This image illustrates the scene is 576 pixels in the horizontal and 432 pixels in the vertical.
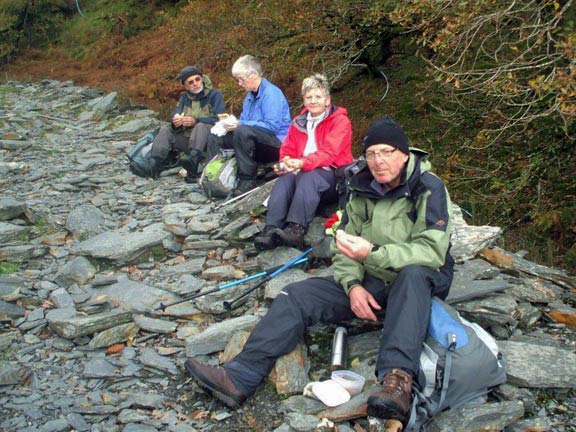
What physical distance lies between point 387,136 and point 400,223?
1.84 feet

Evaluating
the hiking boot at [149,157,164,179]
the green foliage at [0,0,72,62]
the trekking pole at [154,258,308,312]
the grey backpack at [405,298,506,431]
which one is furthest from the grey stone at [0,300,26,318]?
the green foliage at [0,0,72,62]

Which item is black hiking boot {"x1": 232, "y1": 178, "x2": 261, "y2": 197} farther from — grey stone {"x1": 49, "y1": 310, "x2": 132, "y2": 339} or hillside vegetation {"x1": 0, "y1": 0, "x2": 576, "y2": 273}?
grey stone {"x1": 49, "y1": 310, "x2": 132, "y2": 339}

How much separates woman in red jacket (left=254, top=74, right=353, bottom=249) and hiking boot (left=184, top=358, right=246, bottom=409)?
198 centimetres

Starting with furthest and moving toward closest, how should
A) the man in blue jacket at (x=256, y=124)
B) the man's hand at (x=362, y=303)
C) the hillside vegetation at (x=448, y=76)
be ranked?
1. the man in blue jacket at (x=256, y=124)
2. the hillside vegetation at (x=448, y=76)
3. the man's hand at (x=362, y=303)

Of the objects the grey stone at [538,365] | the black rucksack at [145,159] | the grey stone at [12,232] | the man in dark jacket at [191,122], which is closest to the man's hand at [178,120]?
the man in dark jacket at [191,122]

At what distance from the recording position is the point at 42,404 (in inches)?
162

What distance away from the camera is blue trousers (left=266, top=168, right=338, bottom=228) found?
588cm

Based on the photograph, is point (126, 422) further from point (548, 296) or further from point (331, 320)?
point (548, 296)

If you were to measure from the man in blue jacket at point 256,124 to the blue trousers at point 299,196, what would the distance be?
138cm

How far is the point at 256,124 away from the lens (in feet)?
24.2

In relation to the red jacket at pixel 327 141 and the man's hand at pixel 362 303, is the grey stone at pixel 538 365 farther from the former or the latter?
the red jacket at pixel 327 141

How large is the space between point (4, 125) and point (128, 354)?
33.9 ft

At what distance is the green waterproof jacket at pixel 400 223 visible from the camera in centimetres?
388

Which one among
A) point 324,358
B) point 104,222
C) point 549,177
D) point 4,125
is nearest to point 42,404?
point 324,358
